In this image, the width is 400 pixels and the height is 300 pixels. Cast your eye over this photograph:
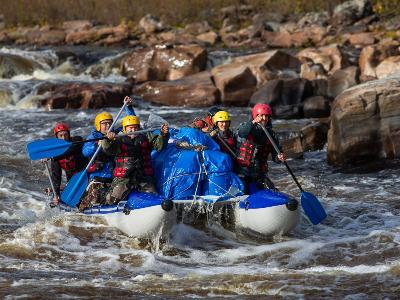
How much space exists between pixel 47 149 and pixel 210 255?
238 centimetres

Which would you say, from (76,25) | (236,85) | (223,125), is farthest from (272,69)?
(76,25)

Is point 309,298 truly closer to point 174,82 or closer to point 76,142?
point 76,142

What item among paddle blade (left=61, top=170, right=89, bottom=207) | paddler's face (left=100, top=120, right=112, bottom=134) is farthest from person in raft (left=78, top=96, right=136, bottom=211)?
paddle blade (left=61, top=170, right=89, bottom=207)

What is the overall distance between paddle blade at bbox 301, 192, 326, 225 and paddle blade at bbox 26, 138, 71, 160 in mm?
2887

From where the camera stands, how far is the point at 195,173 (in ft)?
Result: 29.0

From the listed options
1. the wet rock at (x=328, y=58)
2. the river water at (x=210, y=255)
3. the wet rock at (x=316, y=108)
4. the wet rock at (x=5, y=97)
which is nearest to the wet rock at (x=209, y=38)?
the wet rock at (x=328, y=58)

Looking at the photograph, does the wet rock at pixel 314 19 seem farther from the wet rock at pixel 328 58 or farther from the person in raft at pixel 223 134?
the person in raft at pixel 223 134

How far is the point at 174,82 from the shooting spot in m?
19.9

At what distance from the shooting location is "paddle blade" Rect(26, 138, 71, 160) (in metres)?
8.91

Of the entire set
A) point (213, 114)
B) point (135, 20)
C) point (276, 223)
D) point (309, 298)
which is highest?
point (135, 20)

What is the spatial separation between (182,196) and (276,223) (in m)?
1.17

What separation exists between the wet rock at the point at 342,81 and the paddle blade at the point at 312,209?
381 inches

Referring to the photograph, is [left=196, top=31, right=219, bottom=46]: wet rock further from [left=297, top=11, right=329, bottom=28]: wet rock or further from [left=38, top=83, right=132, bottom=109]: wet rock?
[left=38, top=83, right=132, bottom=109]: wet rock

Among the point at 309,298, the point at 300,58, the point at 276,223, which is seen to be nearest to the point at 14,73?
the point at 300,58
